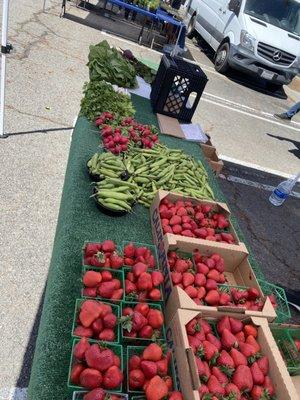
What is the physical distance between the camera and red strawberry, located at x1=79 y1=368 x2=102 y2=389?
75.4 inches

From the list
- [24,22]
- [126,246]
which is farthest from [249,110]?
[126,246]

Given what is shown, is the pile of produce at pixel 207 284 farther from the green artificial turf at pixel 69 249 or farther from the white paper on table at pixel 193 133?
the white paper on table at pixel 193 133

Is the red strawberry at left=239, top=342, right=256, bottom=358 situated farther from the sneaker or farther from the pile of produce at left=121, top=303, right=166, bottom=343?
the sneaker

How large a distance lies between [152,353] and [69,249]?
1235mm

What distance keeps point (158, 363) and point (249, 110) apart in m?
10.3

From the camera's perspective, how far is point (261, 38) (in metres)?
11.7

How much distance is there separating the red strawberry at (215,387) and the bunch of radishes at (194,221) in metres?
1.35

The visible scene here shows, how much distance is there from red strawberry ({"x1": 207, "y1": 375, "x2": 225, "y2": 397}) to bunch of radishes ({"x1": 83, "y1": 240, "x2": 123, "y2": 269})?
1004 millimetres

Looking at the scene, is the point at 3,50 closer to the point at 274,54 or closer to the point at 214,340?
the point at 214,340

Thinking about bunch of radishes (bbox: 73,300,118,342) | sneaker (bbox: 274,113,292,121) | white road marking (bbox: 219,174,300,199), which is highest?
bunch of radishes (bbox: 73,300,118,342)

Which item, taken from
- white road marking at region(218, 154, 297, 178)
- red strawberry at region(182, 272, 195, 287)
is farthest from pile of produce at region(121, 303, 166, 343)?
white road marking at region(218, 154, 297, 178)

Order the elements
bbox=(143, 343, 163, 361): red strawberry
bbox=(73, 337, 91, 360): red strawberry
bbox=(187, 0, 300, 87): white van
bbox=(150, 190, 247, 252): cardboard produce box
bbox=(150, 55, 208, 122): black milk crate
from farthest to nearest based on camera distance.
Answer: bbox=(187, 0, 300, 87): white van < bbox=(150, 55, 208, 122): black milk crate < bbox=(150, 190, 247, 252): cardboard produce box < bbox=(143, 343, 163, 361): red strawberry < bbox=(73, 337, 91, 360): red strawberry

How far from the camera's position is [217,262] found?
304 centimetres

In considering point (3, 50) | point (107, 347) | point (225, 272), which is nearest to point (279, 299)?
point (225, 272)
